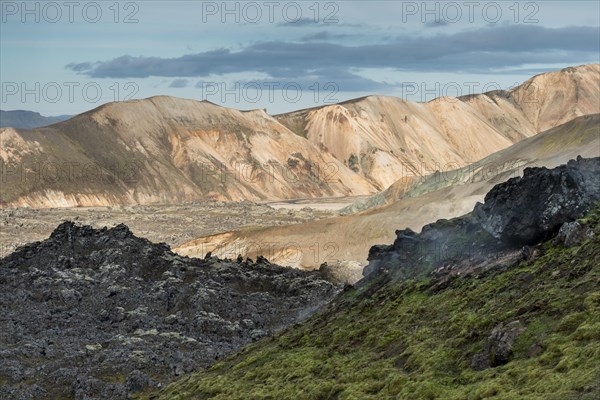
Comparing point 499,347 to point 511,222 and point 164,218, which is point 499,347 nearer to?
point 511,222

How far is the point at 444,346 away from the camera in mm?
27688

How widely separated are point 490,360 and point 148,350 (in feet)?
78.4

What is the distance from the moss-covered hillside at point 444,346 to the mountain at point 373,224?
46.2m

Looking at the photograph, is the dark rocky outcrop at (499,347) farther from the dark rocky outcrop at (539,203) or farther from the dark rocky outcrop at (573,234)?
the dark rocky outcrop at (539,203)

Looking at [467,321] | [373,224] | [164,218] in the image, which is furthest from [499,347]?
[164,218]

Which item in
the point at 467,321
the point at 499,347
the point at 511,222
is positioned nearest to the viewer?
the point at 499,347

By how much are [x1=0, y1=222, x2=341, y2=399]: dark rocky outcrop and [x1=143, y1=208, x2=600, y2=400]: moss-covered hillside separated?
5425 mm

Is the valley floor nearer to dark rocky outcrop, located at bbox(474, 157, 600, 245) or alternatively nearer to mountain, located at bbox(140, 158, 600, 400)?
mountain, located at bbox(140, 158, 600, 400)

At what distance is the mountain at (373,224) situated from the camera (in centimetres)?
8775

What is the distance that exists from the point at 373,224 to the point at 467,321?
62.0 meters

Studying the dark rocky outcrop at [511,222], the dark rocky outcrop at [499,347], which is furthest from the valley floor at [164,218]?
the dark rocky outcrop at [499,347]

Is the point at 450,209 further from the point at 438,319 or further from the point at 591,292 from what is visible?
the point at 591,292

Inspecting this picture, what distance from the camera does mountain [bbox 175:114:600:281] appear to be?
3455 inches

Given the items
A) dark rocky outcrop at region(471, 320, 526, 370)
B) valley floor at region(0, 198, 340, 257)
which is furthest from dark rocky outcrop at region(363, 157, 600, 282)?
valley floor at region(0, 198, 340, 257)
